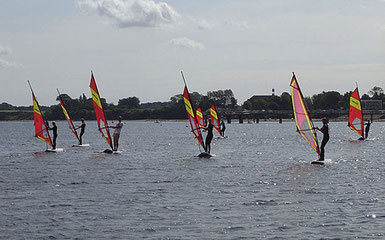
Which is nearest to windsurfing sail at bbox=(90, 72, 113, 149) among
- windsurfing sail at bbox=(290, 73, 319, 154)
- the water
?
the water

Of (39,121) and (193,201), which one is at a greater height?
(39,121)

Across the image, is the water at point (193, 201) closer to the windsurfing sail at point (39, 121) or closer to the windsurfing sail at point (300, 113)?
the windsurfing sail at point (300, 113)

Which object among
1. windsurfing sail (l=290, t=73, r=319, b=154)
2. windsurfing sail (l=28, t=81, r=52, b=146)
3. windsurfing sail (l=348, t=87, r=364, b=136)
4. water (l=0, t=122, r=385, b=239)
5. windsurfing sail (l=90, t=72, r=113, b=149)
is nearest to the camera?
water (l=0, t=122, r=385, b=239)

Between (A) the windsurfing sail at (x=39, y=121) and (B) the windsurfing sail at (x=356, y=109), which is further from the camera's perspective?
(B) the windsurfing sail at (x=356, y=109)

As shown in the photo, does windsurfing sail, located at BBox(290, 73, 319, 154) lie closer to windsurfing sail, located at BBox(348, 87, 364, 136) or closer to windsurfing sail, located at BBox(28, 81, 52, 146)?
windsurfing sail, located at BBox(28, 81, 52, 146)

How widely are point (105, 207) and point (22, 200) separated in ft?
10.00

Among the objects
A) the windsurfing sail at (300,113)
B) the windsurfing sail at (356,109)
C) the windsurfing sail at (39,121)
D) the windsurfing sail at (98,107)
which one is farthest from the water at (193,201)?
A: the windsurfing sail at (356,109)

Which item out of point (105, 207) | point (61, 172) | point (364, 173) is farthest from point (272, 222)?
point (61, 172)

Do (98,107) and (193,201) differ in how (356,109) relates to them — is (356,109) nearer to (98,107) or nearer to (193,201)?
(98,107)

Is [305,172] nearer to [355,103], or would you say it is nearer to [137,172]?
[137,172]

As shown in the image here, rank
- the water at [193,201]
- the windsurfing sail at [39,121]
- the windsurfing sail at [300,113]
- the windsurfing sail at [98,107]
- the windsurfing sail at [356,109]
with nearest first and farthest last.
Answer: the water at [193,201]
the windsurfing sail at [300,113]
the windsurfing sail at [98,107]
the windsurfing sail at [39,121]
the windsurfing sail at [356,109]

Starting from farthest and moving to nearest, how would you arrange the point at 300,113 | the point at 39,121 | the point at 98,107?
the point at 39,121, the point at 98,107, the point at 300,113

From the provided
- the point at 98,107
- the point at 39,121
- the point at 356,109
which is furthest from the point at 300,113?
the point at 356,109

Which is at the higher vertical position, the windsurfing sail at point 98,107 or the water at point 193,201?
the windsurfing sail at point 98,107
